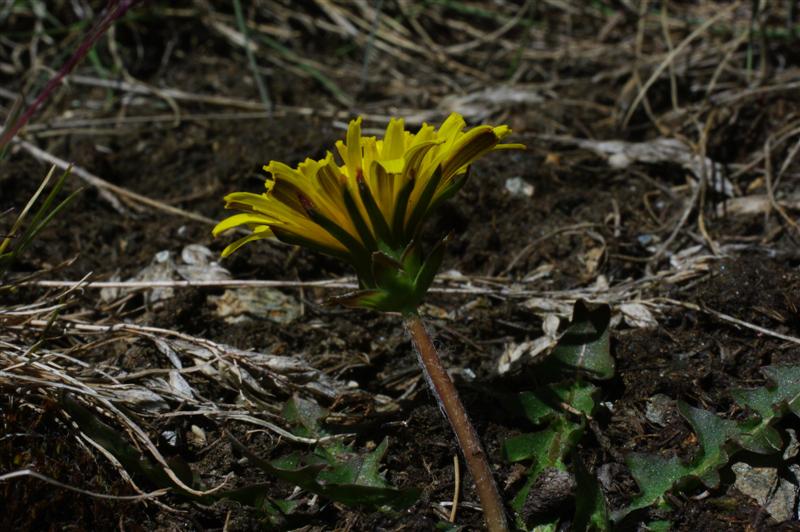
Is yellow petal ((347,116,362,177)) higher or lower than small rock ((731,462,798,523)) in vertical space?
higher

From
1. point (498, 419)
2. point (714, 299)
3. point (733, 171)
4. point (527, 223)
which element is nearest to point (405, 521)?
point (498, 419)

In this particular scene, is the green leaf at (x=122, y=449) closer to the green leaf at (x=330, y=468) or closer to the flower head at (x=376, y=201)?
the green leaf at (x=330, y=468)

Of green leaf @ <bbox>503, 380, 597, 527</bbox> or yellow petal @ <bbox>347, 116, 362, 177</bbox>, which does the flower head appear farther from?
green leaf @ <bbox>503, 380, 597, 527</bbox>

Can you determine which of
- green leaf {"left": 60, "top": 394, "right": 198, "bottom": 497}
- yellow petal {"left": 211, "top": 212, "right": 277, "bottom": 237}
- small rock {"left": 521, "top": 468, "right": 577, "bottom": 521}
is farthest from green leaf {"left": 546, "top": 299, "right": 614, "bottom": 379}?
green leaf {"left": 60, "top": 394, "right": 198, "bottom": 497}

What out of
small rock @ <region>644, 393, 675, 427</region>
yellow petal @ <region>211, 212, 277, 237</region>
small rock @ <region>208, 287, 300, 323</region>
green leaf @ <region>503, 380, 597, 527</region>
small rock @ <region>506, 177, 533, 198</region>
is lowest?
small rock @ <region>208, 287, 300, 323</region>

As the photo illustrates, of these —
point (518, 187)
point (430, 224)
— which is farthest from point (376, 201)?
point (518, 187)

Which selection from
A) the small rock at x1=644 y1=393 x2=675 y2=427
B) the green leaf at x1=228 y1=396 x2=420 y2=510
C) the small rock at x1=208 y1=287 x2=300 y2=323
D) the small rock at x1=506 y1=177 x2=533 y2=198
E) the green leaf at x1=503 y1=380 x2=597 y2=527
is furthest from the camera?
the small rock at x1=506 y1=177 x2=533 y2=198

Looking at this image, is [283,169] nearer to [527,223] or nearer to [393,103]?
[527,223]
